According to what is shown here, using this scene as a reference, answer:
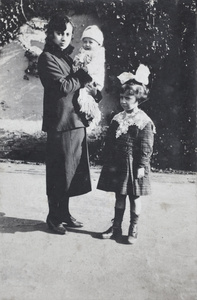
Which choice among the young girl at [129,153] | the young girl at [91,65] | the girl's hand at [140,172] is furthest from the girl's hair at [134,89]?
the girl's hand at [140,172]

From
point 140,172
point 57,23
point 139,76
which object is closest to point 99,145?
point 140,172

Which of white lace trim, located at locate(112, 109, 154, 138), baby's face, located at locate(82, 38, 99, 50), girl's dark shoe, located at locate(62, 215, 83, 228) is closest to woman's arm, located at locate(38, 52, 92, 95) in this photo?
baby's face, located at locate(82, 38, 99, 50)

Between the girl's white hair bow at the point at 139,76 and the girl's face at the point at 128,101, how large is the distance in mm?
140

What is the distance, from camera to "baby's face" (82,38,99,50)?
3.84 metres

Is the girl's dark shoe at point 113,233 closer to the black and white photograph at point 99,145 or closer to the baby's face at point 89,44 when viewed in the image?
the black and white photograph at point 99,145

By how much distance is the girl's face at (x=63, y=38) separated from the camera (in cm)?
380

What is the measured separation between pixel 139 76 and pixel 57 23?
3.11 ft

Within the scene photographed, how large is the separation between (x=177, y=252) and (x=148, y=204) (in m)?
0.53

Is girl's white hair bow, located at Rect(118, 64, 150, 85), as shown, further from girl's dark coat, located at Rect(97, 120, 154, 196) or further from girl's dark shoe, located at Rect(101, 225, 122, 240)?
girl's dark shoe, located at Rect(101, 225, 122, 240)

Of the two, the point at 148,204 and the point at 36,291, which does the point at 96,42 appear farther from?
the point at 36,291

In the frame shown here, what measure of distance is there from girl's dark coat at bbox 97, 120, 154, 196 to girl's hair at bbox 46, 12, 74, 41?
40.5 inches

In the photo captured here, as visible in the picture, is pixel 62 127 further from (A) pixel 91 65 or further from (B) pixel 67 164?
(A) pixel 91 65

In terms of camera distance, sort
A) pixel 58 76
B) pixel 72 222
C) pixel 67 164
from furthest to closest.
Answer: pixel 72 222 < pixel 67 164 < pixel 58 76

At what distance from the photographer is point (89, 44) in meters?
3.87
